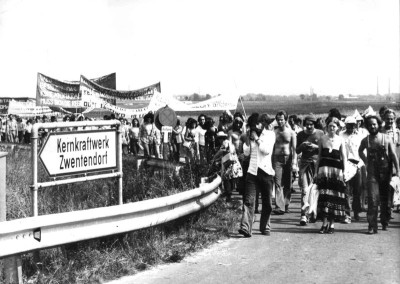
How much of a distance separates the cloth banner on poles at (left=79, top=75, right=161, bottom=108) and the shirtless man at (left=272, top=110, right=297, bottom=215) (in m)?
10.2

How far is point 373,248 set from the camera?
24.5ft

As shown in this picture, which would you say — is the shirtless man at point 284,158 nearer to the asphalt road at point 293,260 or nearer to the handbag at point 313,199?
the handbag at point 313,199

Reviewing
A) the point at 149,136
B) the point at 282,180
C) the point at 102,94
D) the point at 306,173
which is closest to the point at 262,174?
the point at 306,173

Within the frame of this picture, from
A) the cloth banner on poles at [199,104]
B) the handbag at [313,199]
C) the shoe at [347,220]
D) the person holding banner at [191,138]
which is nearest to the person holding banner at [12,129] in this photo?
the cloth banner on poles at [199,104]

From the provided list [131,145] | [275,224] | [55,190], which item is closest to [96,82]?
[131,145]

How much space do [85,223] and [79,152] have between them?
1185 mm

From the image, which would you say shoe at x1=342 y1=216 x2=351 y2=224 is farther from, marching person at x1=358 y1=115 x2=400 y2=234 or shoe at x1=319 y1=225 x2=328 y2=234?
shoe at x1=319 y1=225 x2=328 y2=234

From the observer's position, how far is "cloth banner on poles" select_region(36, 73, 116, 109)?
→ 2386 cm

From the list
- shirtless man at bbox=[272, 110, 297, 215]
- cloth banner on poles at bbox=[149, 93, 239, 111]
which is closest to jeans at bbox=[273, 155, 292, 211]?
shirtless man at bbox=[272, 110, 297, 215]

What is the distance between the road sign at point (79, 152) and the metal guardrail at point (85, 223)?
2.66 ft

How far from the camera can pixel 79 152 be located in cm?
687

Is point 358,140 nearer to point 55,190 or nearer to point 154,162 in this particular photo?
point 154,162

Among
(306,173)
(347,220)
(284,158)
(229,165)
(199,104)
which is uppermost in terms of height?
(199,104)

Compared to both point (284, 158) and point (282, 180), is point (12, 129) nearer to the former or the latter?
point (282, 180)
